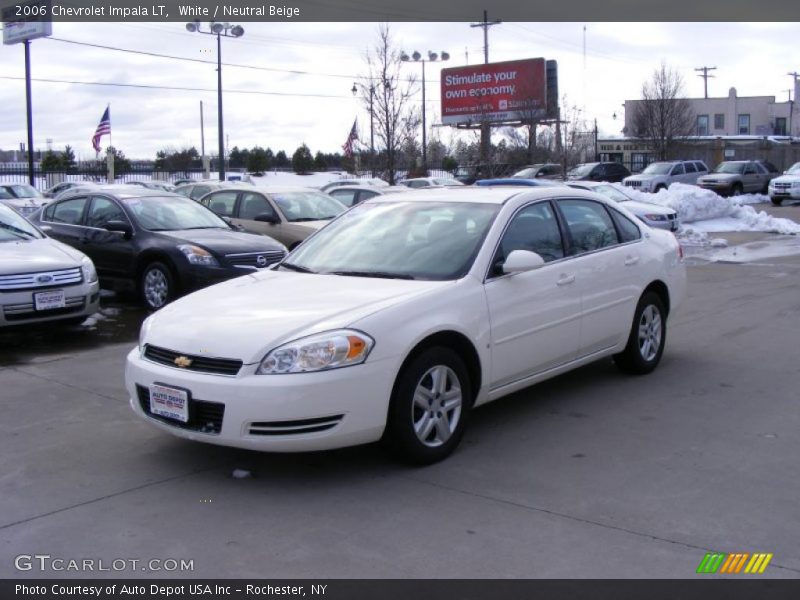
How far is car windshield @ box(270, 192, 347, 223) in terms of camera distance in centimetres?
1380

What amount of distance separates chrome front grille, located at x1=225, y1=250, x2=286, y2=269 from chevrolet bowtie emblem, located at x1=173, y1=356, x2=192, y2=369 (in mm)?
5762

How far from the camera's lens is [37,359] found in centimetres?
816

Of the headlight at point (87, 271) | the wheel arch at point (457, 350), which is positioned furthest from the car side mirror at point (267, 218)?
the wheel arch at point (457, 350)

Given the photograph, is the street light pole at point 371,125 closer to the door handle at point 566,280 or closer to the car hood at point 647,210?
the car hood at point 647,210

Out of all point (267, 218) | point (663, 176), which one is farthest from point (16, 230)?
point (663, 176)

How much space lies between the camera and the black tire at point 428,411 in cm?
478

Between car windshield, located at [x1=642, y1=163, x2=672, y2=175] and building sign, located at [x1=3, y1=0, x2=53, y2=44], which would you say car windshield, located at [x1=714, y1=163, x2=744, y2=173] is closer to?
car windshield, located at [x1=642, y1=163, x2=672, y2=175]

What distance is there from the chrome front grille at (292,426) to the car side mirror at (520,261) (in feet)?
5.11

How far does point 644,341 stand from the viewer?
7.09 m

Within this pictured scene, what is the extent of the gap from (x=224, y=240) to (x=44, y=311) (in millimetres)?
2836

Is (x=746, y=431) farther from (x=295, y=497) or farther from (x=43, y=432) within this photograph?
(x=43, y=432)

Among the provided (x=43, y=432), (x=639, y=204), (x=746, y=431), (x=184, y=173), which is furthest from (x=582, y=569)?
(x=184, y=173)

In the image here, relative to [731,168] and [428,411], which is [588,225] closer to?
[428,411]

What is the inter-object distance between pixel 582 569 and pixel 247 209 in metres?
11.4
